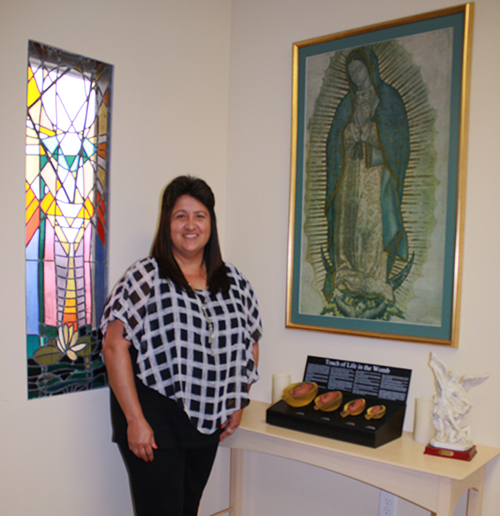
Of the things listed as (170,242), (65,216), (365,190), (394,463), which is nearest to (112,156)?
(65,216)

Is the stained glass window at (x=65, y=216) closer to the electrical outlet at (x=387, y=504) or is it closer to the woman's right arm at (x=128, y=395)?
the woman's right arm at (x=128, y=395)

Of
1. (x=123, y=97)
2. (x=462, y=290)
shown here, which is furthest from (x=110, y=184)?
(x=462, y=290)

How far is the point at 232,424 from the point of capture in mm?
1827

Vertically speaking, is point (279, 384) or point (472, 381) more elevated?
point (472, 381)

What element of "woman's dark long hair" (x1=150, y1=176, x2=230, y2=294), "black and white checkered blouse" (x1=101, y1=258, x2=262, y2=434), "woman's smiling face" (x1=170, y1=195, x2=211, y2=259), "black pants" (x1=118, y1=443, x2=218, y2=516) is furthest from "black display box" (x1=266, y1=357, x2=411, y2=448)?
"woman's smiling face" (x1=170, y1=195, x2=211, y2=259)

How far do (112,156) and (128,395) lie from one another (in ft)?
2.85

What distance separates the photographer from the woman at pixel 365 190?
1926 millimetres

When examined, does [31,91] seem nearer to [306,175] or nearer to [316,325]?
[306,175]

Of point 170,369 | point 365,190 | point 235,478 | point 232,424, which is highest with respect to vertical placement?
point 365,190

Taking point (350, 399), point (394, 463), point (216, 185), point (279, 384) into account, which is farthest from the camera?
point (216, 185)

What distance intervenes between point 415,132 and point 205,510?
1.81m

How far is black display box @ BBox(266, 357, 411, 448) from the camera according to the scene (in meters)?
1.71

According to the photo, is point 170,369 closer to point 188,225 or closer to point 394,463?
point 188,225

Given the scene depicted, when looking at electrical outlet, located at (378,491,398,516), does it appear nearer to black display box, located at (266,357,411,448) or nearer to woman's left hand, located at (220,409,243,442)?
black display box, located at (266,357,411,448)
